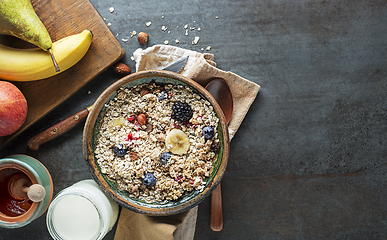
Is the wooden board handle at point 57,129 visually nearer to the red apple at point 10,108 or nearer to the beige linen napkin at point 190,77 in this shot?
the red apple at point 10,108

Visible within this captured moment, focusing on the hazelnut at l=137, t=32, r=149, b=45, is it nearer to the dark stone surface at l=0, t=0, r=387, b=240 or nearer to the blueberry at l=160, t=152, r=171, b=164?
the dark stone surface at l=0, t=0, r=387, b=240

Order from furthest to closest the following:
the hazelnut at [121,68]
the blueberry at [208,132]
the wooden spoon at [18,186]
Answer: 1. the hazelnut at [121,68]
2. the wooden spoon at [18,186]
3. the blueberry at [208,132]

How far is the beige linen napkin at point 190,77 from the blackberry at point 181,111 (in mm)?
246

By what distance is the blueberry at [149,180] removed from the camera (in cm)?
109

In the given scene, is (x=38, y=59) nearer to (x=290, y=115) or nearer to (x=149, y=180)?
(x=149, y=180)

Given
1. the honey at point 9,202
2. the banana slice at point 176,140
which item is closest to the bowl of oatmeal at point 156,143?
the banana slice at point 176,140

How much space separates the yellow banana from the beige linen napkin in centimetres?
28

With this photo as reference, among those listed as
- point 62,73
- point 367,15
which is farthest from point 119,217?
point 367,15

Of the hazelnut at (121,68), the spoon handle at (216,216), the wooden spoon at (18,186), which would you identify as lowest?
the spoon handle at (216,216)

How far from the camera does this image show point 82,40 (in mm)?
1189

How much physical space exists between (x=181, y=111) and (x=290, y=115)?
0.70 metres

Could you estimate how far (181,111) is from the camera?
1085 mm

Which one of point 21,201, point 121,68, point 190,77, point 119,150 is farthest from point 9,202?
point 190,77

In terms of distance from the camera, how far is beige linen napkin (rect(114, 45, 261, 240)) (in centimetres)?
122
